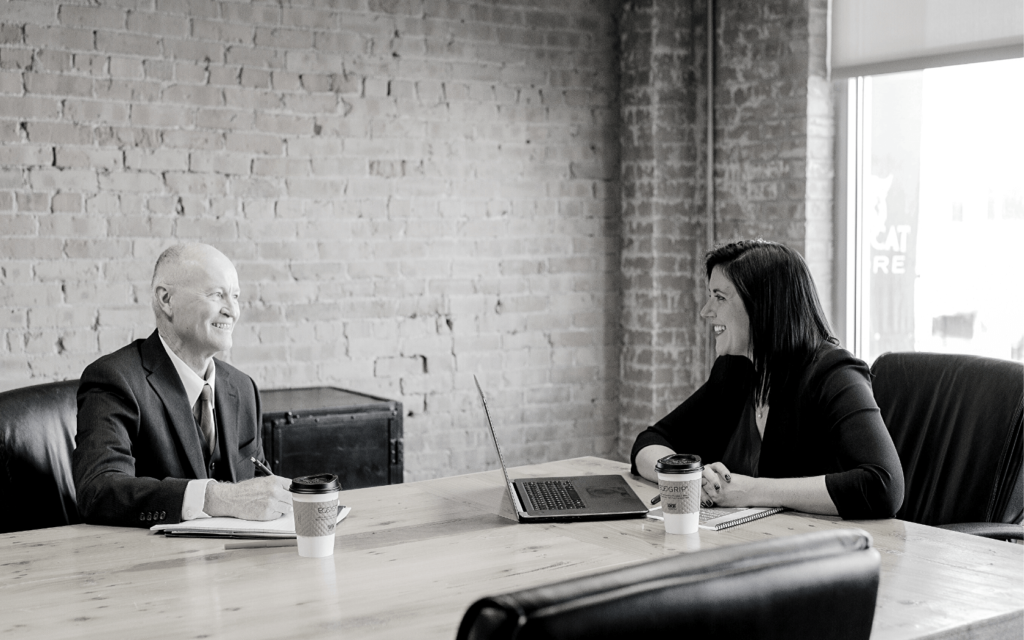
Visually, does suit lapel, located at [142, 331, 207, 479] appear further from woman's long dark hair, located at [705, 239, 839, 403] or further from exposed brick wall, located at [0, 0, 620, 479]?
exposed brick wall, located at [0, 0, 620, 479]

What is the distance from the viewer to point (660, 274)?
5.26 meters

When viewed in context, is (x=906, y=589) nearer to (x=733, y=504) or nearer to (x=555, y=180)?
(x=733, y=504)

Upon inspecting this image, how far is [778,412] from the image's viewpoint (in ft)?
8.54

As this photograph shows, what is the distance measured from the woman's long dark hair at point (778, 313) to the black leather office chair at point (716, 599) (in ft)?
5.09

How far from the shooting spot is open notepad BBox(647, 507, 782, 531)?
222cm

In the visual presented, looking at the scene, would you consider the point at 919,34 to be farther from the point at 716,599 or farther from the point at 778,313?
the point at 716,599

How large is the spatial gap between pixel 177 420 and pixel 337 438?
4.74 ft

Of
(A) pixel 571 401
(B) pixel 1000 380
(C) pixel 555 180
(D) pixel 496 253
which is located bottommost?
(A) pixel 571 401

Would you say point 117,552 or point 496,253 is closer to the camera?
point 117,552

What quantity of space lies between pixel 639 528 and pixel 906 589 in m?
0.58

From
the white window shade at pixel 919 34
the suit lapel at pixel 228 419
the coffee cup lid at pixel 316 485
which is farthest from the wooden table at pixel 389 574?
the white window shade at pixel 919 34

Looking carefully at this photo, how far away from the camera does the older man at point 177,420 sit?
2254 mm

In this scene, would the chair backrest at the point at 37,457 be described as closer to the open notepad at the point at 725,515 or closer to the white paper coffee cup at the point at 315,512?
the white paper coffee cup at the point at 315,512

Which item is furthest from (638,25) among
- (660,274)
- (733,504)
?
(733,504)
